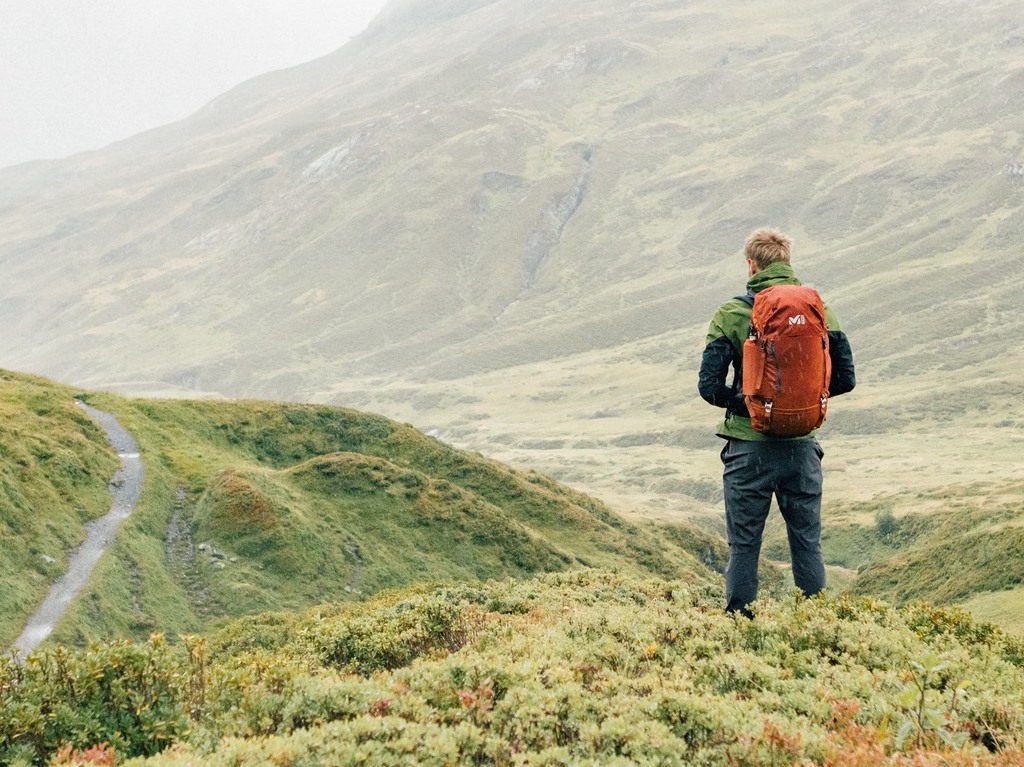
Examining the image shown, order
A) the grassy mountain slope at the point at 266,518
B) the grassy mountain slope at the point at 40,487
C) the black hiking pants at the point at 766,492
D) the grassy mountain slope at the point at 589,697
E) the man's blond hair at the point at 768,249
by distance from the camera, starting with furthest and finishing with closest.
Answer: the grassy mountain slope at the point at 266,518
the grassy mountain slope at the point at 40,487
the man's blond hair at the point at 768,249
the black hiking pants at the point at 766,492
the grassy mountain slope at the point at 589,697

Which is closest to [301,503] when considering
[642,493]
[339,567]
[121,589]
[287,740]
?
[339,567]

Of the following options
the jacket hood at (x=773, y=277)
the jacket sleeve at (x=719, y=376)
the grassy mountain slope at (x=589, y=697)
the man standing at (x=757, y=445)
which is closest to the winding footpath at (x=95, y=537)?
the grassy mountain slope at (x=589, y=697)

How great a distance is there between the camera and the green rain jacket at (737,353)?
10.5 metres

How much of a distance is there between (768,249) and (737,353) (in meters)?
1.37

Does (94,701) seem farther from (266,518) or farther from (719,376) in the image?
(266,518)

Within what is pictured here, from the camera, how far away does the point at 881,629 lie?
399 inches

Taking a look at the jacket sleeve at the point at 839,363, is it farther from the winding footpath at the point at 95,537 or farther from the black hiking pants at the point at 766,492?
the winding footpath at the point at 95,537

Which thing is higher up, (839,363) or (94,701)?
(839,363)

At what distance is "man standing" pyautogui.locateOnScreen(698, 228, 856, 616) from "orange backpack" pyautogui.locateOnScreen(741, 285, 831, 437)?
0.46 m

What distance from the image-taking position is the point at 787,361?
979 cm

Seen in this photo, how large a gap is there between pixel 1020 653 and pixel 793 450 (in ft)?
10.9

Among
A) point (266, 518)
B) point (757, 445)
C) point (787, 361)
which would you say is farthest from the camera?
point (266, 518)

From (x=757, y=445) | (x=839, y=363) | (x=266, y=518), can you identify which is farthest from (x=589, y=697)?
(x=266, y=518)

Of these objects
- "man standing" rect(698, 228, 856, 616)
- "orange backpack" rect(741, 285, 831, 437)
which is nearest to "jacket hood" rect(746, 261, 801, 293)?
"man standing" rect(698, 228, 856, 616)
